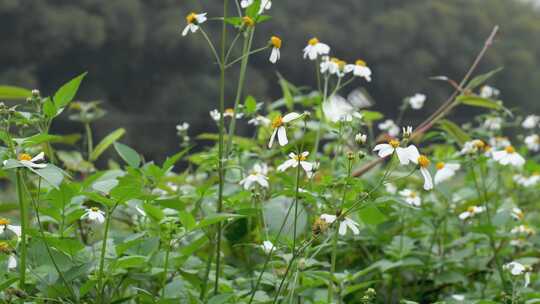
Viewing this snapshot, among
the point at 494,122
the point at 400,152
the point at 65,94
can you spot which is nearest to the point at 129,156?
the point at 65,94

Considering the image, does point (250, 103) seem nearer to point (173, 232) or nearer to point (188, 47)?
point (173, 232)

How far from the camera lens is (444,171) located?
1.38 m

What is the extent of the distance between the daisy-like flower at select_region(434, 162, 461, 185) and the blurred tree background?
14.6 metres

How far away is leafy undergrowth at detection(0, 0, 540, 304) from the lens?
83 cm

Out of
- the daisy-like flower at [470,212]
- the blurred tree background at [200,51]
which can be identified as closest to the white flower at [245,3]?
the daisy-like flower at [470,212]

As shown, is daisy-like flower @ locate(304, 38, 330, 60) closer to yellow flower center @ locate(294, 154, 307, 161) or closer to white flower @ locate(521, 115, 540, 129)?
yellow flower center @ locate(294, 154, 307, 161)

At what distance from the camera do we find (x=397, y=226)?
1447 millimetres

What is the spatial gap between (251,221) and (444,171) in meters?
0.36

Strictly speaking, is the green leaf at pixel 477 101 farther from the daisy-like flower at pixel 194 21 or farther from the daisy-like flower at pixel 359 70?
the daisy-like flower at pixel 194 21

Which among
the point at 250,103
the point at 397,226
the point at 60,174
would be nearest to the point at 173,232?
the point at 60,174

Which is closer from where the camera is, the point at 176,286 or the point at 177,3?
the point at 176,286

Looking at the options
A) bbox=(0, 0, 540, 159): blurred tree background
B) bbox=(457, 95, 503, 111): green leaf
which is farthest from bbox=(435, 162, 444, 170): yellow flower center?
bbox=(0, 0, 540, 159): blurred tree background

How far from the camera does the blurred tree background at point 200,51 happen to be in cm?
1895

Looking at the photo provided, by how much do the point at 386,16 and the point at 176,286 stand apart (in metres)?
22.8
